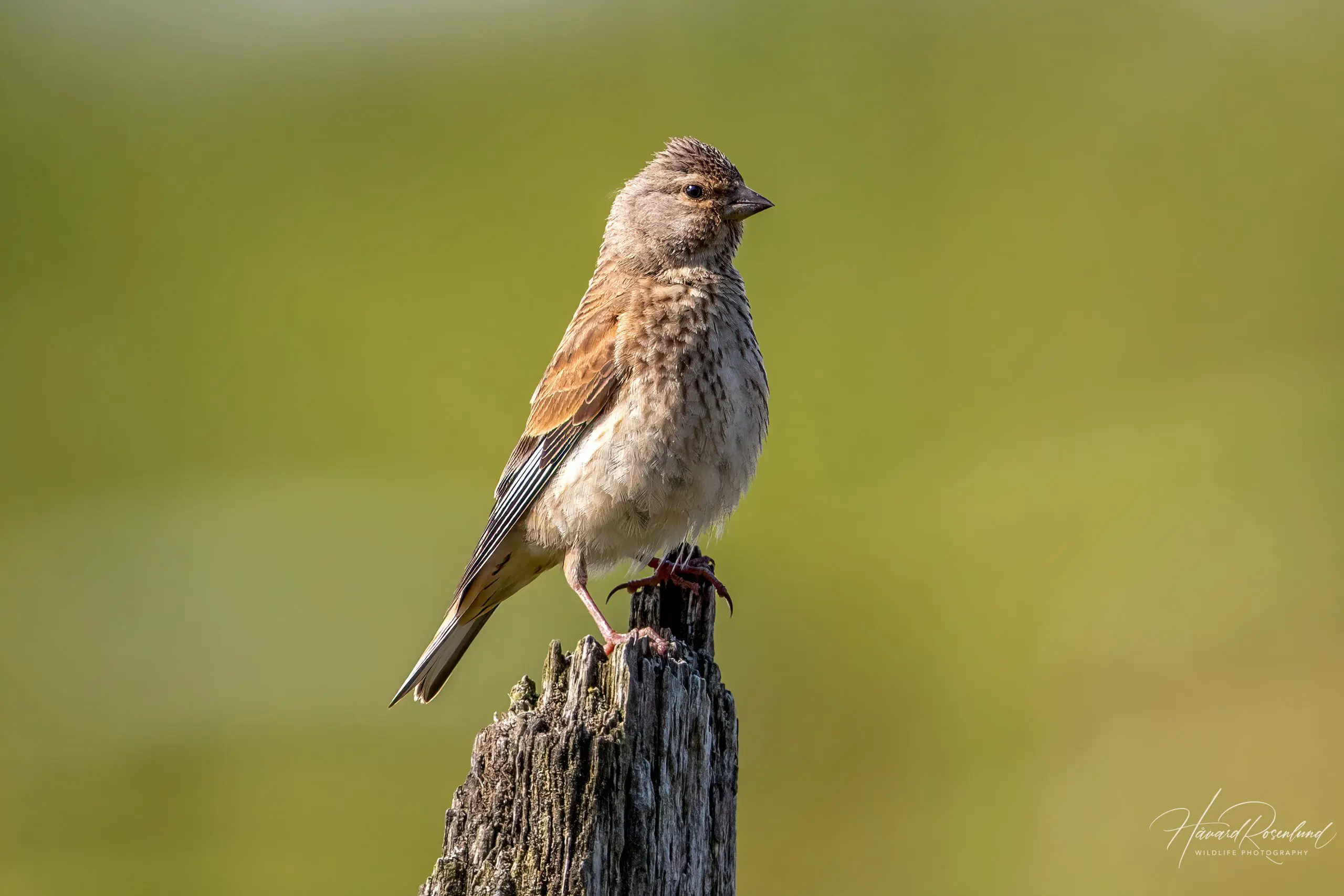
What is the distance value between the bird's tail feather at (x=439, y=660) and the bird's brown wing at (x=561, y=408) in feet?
0.62

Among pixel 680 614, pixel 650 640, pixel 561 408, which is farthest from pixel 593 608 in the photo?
pixel 650 640

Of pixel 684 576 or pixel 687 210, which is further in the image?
pixel 687 210

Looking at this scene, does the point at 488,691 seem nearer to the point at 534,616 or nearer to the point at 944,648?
the point at 534,616

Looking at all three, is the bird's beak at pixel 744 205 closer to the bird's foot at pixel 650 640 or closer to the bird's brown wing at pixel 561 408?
the bird's brown wing at pixel 561 408

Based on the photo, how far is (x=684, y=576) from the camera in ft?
14.8

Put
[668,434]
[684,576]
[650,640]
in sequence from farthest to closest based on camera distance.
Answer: [684,576] → [668,434] → [650,640]

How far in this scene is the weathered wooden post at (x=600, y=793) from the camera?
2502 mm

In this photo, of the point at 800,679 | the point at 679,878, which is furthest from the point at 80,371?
the point at 679,878

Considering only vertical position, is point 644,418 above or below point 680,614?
above

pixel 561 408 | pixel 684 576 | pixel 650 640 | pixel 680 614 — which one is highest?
pixel 561 408

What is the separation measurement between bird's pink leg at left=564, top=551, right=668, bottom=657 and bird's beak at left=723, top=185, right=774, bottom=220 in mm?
1567

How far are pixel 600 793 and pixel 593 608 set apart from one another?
1.74m

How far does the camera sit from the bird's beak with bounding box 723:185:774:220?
4.66m

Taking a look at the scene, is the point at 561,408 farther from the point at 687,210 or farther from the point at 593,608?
the point at 687,210
